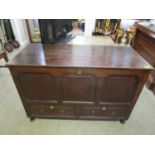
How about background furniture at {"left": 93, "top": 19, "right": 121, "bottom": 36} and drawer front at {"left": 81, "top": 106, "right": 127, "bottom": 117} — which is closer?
drawer front at {"left": 81, "top": 106, "right": 127, "bottom": 117}

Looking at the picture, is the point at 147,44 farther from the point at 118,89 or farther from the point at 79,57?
the point at 79,57

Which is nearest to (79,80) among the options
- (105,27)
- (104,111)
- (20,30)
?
(104,111)

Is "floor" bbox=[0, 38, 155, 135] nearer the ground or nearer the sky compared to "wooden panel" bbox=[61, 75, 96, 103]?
nearer the ground

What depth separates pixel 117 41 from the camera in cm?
395

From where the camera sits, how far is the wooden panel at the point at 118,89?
1101mm

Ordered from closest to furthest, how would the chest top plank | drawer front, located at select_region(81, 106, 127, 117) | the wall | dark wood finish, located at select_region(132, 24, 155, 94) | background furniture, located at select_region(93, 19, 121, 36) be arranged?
the chest top plank
drawer front, located at select_region(81, 106, 127, 117)
dark wood finish, located at select_region(132, 24, 155, 94)
the wall
background furniture, located at select_region(93, 19, 121, 36)

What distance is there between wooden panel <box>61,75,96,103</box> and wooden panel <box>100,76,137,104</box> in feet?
0.37

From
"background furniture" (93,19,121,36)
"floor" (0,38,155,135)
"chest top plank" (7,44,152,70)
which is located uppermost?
"chest top plank" (7,44,152,70)

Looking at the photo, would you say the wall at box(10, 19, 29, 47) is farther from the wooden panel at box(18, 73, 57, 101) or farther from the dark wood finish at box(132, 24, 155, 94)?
the dark wood finish at box(132, 24, 155, 94)

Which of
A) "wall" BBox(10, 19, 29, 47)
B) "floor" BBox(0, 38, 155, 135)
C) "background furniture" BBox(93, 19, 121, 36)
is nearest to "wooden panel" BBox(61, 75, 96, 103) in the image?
"floor" BBox(0, 38, 155, 135)

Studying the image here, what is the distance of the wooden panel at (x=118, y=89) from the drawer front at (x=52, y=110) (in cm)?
41

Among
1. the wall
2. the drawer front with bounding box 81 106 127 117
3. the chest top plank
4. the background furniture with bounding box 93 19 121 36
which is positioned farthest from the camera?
the background furniture with bounding box 93 19 121 36

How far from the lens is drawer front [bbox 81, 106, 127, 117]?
1.34 metres
